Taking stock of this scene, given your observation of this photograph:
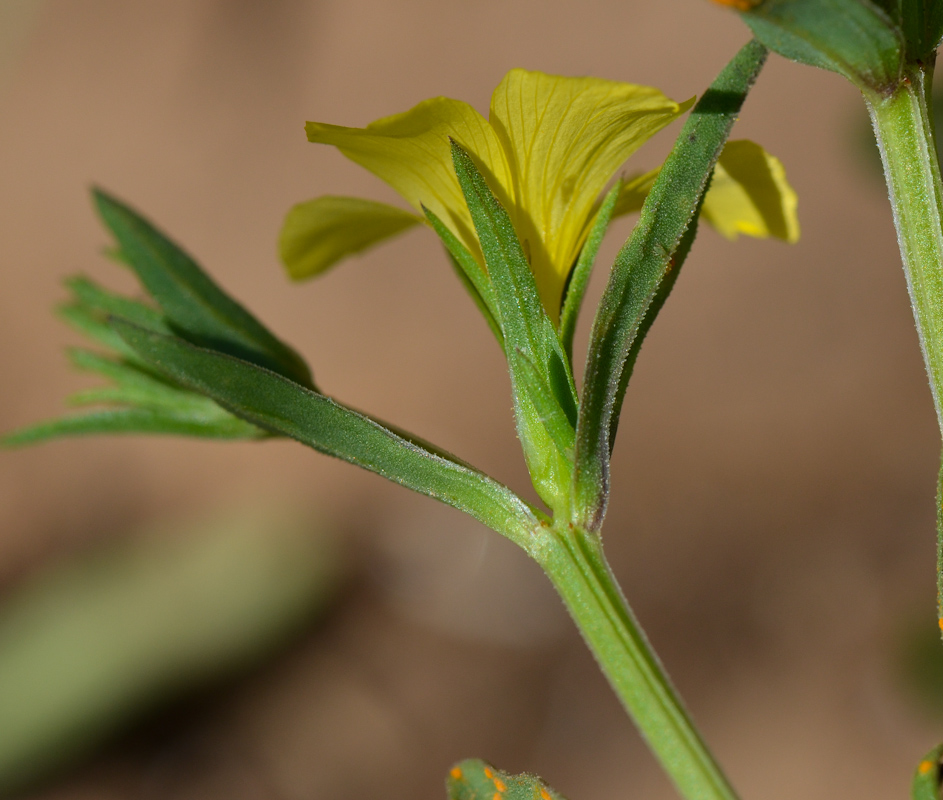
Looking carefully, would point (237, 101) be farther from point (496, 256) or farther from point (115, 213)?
point (496, 256)

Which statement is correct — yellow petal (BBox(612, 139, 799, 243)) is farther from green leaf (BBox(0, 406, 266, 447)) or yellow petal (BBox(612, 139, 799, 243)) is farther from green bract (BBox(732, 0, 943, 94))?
green leaf (BBox(0, 406, 266, 447))

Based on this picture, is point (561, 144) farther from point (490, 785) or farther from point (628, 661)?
point (490, 785)

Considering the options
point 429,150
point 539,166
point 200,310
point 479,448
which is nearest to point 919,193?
point 539,166

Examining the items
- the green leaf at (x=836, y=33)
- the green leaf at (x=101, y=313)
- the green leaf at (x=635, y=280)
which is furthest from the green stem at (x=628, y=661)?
the green leaf at (x=101, y=313)

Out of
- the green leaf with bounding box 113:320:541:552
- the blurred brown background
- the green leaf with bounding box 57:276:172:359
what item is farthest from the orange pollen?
the blurred brown background

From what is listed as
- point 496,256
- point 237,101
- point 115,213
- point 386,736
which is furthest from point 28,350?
point 496,256

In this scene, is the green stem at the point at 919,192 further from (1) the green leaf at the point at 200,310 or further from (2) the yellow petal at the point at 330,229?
(1) the green leaf at the point at 200,310
